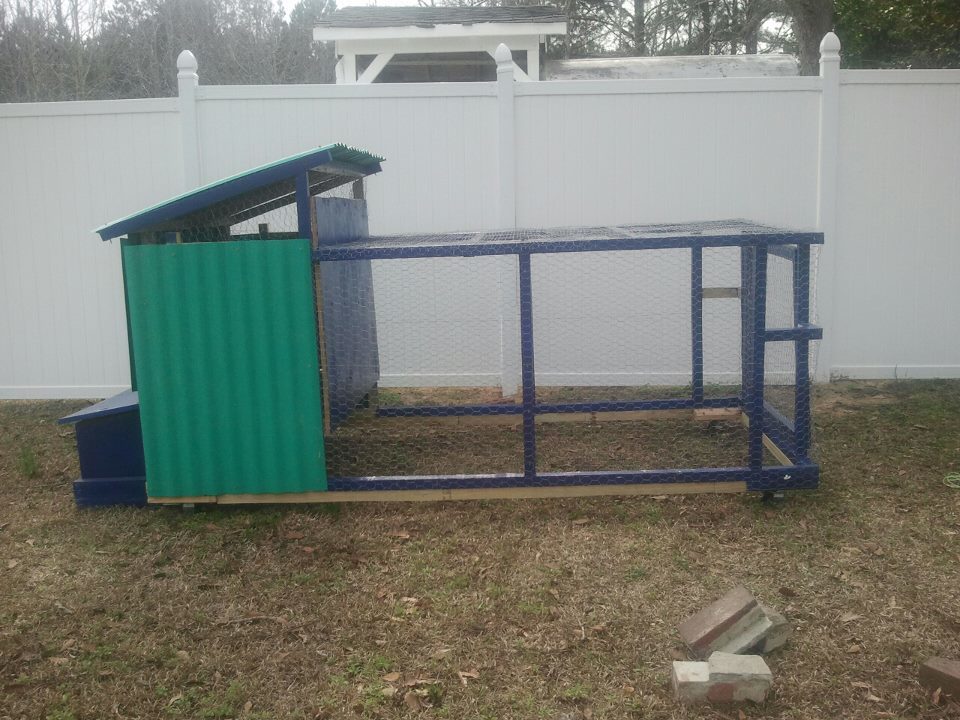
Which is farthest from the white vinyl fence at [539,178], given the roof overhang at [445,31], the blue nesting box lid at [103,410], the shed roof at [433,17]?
the shed roof at [433,17]

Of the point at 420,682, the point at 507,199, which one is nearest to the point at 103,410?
the point at 420,682

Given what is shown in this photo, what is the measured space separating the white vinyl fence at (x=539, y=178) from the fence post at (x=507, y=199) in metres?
0.02

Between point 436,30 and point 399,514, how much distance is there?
342 inches

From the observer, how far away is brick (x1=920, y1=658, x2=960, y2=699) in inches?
120

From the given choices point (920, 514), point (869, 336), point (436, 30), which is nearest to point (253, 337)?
point (920, 514)

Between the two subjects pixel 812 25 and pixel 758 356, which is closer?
pixel 758 356

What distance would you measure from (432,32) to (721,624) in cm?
1010

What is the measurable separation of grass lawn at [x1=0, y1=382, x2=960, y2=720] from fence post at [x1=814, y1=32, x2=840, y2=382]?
1.71 metres

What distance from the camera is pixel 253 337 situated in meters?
4.61

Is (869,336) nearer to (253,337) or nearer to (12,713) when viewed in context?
(253,337)

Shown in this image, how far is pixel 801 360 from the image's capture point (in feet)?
15.2

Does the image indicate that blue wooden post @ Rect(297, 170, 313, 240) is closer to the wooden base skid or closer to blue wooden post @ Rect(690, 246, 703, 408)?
the wooden base skid

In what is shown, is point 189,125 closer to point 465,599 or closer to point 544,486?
point 544,486

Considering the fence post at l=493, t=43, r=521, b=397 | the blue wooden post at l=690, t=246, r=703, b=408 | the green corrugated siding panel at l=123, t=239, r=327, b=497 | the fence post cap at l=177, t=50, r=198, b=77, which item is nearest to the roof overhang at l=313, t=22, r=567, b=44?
the fence post at l=493, t=43, r=521, b=397
